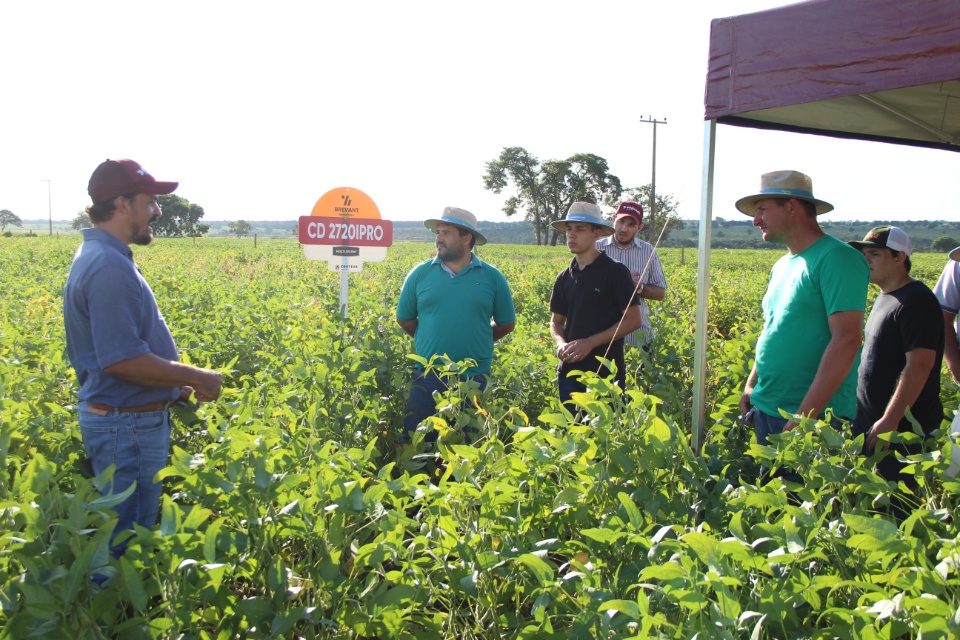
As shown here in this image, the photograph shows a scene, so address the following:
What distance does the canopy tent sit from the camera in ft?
7.22

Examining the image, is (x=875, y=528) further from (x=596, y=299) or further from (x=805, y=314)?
(x=596, y=299)

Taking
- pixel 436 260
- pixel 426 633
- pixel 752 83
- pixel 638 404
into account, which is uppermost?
pixel 752 83

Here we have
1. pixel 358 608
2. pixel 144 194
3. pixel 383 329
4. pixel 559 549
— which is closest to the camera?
pixel 358 608

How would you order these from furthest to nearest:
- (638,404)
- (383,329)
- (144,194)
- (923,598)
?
1. (383,329)
2. (144,194)
3. (638,404)
4. (923,598)

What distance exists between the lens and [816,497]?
1760 mm

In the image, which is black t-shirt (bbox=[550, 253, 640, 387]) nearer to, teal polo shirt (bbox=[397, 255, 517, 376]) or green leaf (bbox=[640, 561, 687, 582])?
teal polo shirt (bbox=[397, 255, 517, 376])

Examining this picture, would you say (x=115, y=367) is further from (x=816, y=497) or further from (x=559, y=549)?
(x=816, y=497)

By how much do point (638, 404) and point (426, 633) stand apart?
93 centimetres

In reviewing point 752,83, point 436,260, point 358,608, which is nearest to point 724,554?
point 358,608

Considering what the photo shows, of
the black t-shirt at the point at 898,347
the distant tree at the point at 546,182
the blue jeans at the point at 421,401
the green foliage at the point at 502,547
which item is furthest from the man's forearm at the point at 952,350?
the distant tree at the point at 546,182

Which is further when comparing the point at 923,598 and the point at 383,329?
the point at 383,329

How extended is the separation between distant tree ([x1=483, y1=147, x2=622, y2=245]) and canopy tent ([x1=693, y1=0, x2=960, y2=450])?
77.6 m

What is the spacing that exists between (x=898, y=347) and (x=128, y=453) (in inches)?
127

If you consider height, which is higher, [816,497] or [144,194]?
[144,194]
